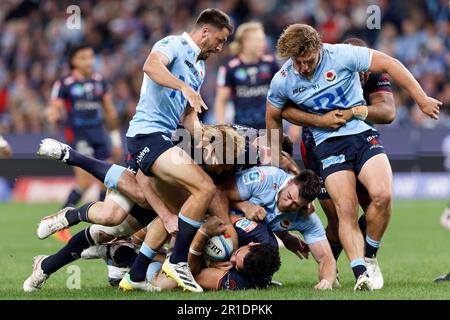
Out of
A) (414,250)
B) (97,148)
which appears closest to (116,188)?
(414,250)

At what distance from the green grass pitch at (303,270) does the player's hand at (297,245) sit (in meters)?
0.28

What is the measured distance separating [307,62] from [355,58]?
1.45 ft

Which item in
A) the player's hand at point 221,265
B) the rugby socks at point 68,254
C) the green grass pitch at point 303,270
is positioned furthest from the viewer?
the rugby socks at point 68,254

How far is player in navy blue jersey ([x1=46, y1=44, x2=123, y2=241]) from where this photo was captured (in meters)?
15.0

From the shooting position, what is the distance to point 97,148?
15.6 m

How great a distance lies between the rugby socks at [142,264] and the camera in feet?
27.1

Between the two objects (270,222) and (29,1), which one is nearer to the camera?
(270,222)

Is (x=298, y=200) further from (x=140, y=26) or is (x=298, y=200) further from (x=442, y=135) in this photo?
(x=140, y=26)

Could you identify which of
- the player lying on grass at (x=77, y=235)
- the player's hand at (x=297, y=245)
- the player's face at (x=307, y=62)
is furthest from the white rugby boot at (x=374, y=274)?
the player lying on grass at (x=77, y=235)

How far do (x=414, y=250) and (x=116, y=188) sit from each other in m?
4.77

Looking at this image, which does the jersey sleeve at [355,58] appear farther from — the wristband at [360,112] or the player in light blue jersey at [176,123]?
the player in light blue jersey at [176,123]

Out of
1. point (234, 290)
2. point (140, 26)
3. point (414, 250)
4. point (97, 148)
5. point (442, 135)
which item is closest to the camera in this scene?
point (234, 290)

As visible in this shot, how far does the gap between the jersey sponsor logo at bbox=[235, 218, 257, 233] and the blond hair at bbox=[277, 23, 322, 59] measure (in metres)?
1.44

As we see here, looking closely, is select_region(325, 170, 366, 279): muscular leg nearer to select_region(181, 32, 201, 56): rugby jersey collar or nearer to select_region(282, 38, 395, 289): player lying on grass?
select_region(282, 38, 395, 289): player lying on grass
